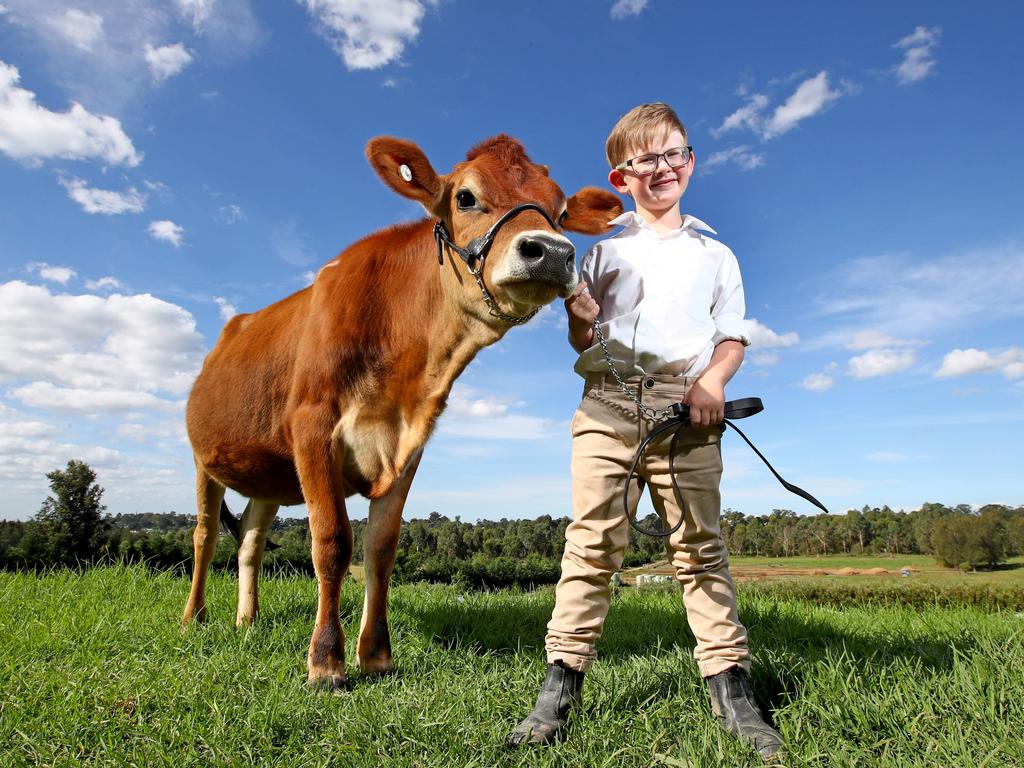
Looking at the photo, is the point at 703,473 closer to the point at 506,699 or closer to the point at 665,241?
the point at 665,241

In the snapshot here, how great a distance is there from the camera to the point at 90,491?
95.3ft

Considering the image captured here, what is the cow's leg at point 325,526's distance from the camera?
4203mm

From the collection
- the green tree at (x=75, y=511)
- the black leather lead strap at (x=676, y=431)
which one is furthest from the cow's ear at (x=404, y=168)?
the green tree at (x=75, y=511)

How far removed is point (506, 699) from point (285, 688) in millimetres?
1310

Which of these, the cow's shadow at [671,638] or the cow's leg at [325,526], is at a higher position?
the cow's leg at [325,526]

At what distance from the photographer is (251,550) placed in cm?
647

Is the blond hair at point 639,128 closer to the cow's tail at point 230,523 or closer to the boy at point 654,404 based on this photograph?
the boy at point 654,404

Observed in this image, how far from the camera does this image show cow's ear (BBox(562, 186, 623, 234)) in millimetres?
4328

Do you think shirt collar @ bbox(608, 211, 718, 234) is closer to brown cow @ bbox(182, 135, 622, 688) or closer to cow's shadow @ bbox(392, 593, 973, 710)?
brown cow @ bbox(182, 135, 622, 688)

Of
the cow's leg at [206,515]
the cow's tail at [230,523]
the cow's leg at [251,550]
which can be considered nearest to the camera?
the cow's leg at [251,550]

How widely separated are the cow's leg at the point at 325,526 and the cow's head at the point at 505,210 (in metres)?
1.34

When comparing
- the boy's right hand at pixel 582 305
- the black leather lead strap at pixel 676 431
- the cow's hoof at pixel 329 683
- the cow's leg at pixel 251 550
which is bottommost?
the cow's hoof at pixel 329 683

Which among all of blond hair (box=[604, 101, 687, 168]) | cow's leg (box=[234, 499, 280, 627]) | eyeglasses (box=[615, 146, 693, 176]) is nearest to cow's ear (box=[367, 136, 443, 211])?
blond hair (box=[604, 101, 687, 168])

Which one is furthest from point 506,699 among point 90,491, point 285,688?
point 90,491
